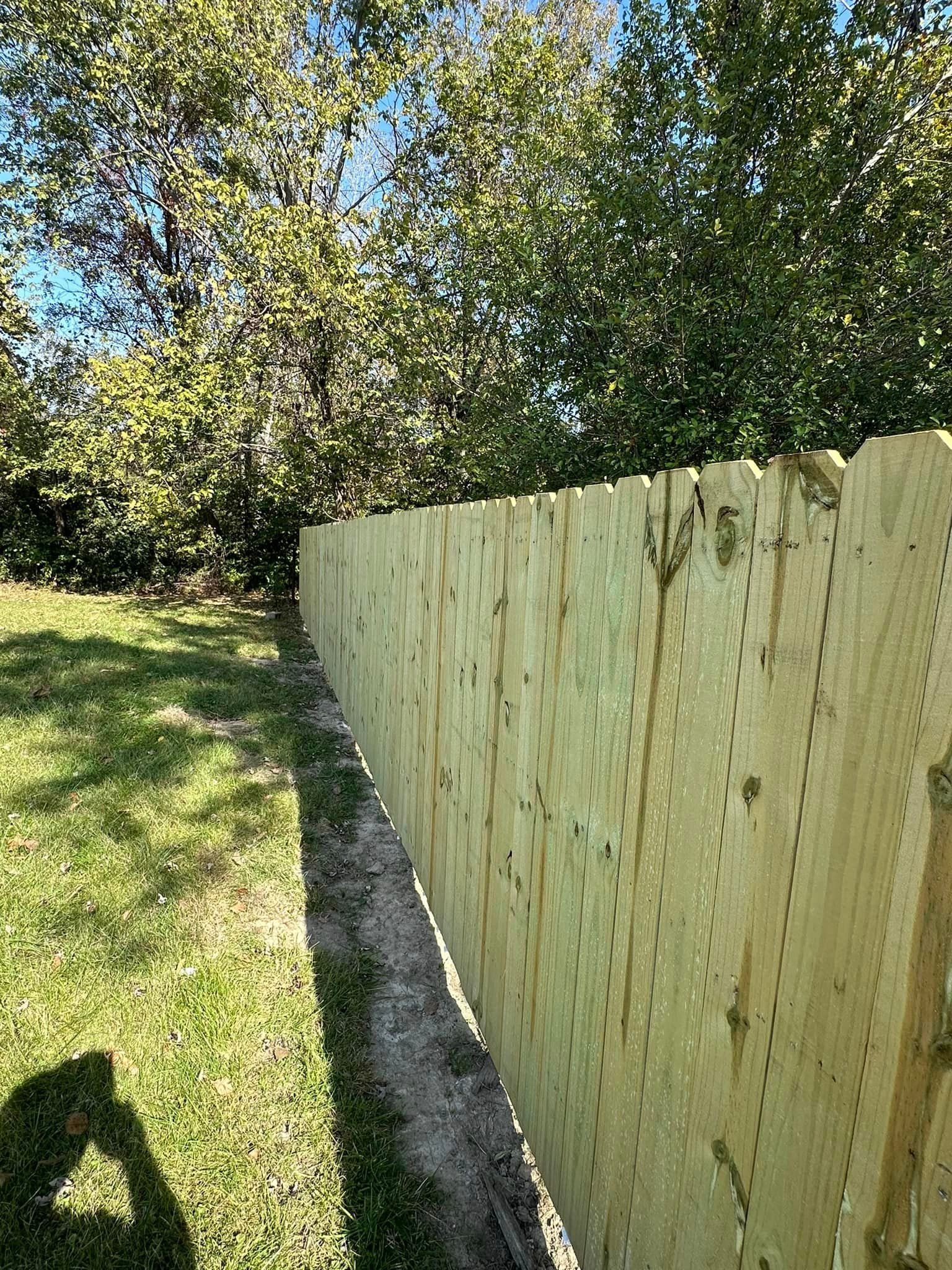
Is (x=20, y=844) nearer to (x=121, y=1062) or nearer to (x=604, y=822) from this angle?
(x=121, y=1062)

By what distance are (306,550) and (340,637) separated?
4540 mm

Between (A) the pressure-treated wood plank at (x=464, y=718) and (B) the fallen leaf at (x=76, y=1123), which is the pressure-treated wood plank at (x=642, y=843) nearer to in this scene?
(A) the pressure-treated wood plank at (x=464, y=718)

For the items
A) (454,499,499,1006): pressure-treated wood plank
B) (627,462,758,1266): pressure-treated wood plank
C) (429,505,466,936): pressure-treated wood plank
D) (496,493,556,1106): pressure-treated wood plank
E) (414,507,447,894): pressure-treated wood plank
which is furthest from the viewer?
(414,507,447,894): pressure-treated wood plank

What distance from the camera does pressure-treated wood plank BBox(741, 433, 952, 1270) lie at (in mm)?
664

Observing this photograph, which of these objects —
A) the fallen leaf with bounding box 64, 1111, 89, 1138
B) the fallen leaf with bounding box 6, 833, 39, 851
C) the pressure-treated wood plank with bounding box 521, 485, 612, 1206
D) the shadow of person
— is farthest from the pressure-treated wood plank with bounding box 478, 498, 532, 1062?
the fallen leaf with bounding box 6, 833, 39, 851

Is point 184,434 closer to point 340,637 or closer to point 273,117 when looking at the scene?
point 273,117

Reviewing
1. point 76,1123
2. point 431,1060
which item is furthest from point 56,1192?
point 431,1060

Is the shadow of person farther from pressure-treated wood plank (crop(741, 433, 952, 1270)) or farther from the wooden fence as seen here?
pressure-treated wood plank (crop(741, 433, 952, 1270))

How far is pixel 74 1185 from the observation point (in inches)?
69.8

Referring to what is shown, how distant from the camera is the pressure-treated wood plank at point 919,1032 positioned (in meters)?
0.62

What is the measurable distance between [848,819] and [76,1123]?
7.89 feet

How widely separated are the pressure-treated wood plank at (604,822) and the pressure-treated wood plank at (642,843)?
0.02 meters

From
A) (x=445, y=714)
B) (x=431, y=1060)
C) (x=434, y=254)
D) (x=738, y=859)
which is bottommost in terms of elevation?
(x=431, y=1060)

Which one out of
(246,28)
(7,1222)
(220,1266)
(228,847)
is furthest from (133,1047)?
(246,28)
